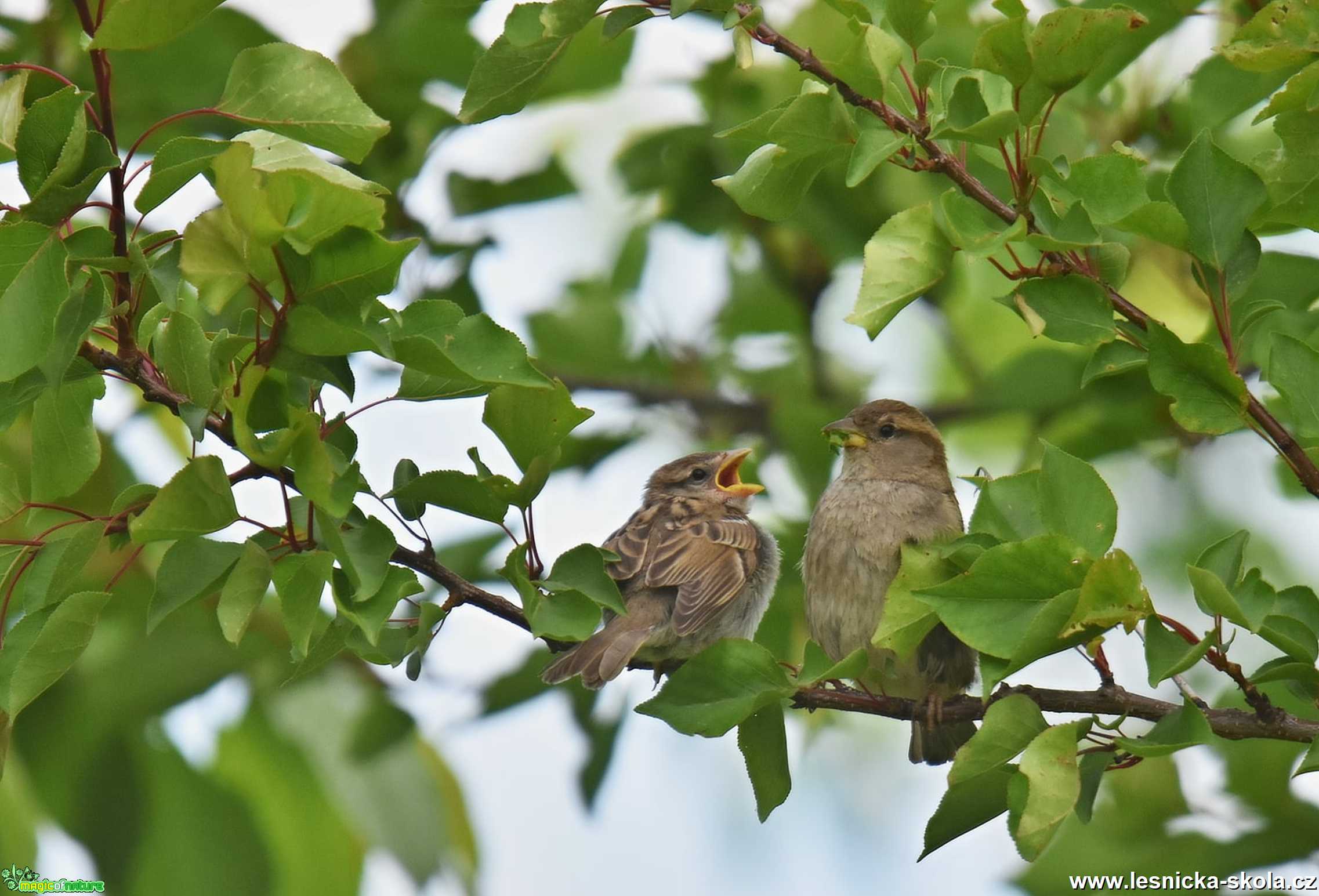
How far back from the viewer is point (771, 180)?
9.62ft

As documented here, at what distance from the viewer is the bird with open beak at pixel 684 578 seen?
3.92 metres

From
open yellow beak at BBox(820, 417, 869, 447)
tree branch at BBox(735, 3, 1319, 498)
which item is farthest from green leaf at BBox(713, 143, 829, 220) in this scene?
open yellow beak at BBox(820, 417, 869, 447)

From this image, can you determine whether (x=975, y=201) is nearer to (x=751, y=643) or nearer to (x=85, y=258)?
(x=751, y=643)

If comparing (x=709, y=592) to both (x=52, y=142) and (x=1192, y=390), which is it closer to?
(x=1192, y=390)

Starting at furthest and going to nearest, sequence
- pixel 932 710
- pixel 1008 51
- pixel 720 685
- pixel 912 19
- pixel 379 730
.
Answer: pixel 379 730 < pixel 932 710 < pixel 720 685 < pixel 912 19 < pixel 1008 51

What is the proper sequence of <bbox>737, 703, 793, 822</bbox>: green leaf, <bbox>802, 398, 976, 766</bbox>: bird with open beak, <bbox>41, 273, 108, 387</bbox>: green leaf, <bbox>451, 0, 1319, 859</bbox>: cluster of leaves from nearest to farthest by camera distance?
1. <bbox>41, 273, 108, 387</bbox>: green leaf
2. <bbox>451, 0, 1319, 859</bbox>: cluster of leaves
3. <bbox>737, 703, 793, 822</bbox>: green leaf
4. <bbox>802, 398, 976, 766</bbox>: bird with open beak

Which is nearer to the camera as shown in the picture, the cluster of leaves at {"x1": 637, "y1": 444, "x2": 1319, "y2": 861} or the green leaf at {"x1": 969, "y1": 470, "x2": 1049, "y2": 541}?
the cluster of leaves at {"x1": 637, "y1": 444, "x2": 1319, "y2": 861}

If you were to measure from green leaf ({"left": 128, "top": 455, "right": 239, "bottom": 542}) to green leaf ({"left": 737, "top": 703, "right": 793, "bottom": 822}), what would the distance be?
4.03ft

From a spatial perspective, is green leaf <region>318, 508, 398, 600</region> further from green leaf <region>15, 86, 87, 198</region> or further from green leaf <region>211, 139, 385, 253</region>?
green leaf <region>15, 86, 87, 198</region>

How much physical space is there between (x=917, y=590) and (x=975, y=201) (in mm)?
755

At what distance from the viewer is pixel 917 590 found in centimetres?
270

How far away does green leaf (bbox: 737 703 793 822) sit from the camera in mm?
3146

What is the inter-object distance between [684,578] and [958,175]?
1.95 metres

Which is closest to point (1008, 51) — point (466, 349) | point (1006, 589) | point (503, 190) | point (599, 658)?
point (1006, 589)
